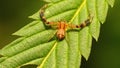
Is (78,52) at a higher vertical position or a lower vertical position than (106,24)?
higher

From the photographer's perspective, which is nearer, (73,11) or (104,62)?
(73,11)

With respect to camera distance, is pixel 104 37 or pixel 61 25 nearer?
pixel 61 25

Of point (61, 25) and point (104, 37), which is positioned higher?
point (61, 25)

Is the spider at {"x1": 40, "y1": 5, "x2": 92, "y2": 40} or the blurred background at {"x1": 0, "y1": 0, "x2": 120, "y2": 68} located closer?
the spider at {"x1": 40, "y1": 5, "x2": 92, "y2": 40}

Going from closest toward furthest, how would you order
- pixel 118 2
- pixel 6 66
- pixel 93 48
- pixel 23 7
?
pixel 6 66, pixel 118 2, pixel 93 48, pixel 23 7

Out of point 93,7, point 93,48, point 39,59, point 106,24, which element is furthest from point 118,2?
point 39,59

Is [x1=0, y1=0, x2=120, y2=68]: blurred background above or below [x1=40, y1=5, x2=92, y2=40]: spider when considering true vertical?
below

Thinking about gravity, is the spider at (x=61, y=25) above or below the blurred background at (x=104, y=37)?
above

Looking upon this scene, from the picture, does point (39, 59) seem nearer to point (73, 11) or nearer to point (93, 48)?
point (73, 11)


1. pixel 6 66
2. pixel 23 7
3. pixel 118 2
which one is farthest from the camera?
pixel 23 7

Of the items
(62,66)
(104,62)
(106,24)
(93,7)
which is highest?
(93,7)

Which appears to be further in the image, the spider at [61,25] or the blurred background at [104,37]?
the blurred background at [104,37]
